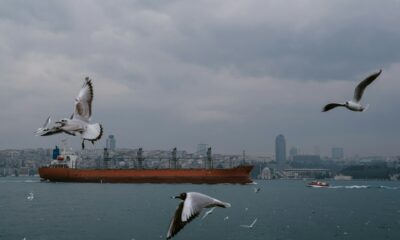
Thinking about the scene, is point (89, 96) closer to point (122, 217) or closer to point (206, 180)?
point (122, 217)

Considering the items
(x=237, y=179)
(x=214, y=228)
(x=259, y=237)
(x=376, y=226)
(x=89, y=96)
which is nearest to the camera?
(x=89, y=96)

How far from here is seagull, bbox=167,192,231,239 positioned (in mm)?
4383

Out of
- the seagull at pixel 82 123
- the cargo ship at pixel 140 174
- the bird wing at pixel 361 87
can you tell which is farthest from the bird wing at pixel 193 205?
the cargo ship at pixel 140 174

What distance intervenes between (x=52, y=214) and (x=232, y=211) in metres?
14.6

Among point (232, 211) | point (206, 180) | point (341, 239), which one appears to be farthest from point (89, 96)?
point (206, 180)

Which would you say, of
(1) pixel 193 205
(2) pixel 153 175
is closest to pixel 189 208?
(1) pixel 193 205

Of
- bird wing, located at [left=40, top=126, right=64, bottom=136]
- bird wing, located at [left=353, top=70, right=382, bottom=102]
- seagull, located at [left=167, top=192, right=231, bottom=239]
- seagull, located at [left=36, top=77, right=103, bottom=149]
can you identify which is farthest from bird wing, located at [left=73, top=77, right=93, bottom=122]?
bird wing, located at [left=353, top=70, right=382, bottom=102]

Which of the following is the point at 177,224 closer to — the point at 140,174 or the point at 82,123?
the point at 82,123

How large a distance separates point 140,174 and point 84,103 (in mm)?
76915

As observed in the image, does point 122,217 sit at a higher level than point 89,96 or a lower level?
lower

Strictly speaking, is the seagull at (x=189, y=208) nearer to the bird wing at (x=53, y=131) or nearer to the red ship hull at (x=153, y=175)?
the bird wing at (x=53, y=131)

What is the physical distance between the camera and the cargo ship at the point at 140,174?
256ft

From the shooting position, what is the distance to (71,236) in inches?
1048

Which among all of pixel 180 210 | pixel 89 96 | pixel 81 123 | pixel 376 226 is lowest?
pixel 376 226
